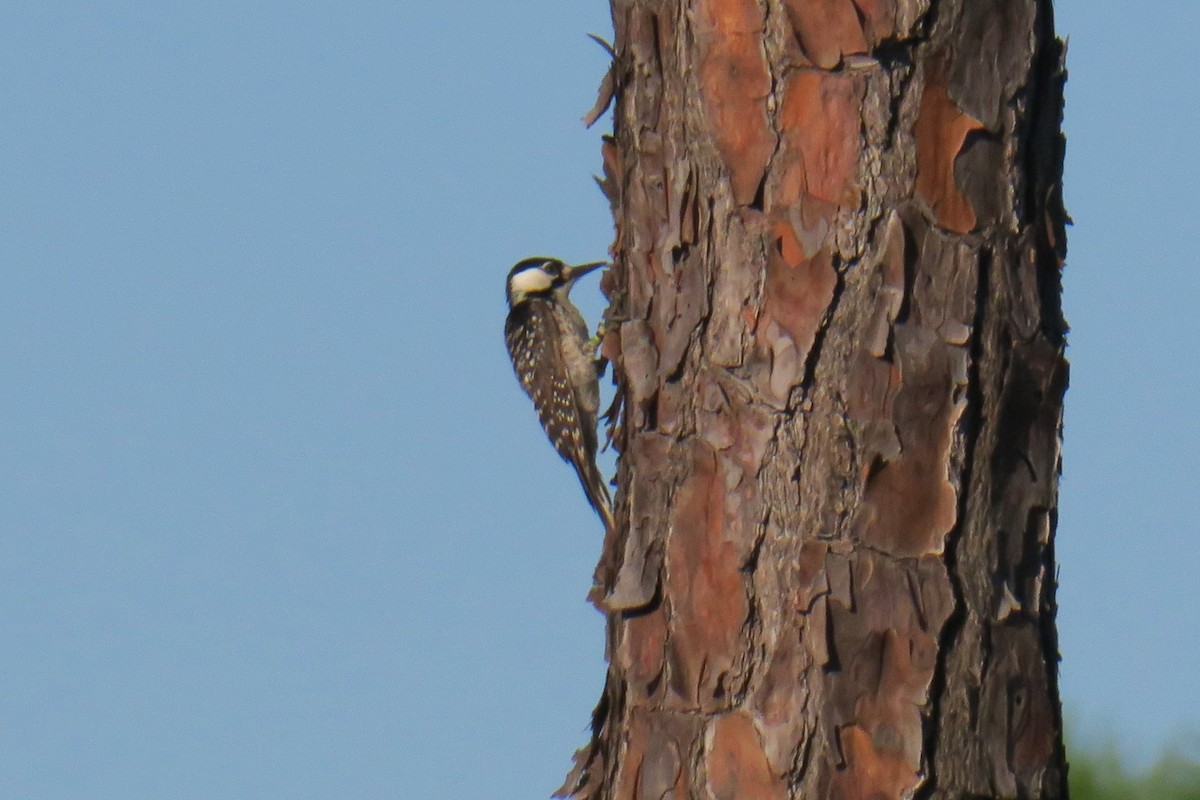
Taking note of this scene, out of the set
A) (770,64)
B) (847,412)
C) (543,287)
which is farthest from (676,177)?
(543,287)

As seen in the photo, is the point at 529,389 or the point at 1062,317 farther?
the point at 529,389

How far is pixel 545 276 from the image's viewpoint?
9.13 m

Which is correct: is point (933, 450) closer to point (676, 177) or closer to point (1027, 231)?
point (1027, 231)

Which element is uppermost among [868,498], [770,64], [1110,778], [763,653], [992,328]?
[770,64]

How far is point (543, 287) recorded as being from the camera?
9094mm

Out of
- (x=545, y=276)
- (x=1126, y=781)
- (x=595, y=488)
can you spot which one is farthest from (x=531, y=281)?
(x=1126, y=781)

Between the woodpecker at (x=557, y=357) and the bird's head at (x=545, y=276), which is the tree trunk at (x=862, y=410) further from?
the bird's head at (x=545, y=276)

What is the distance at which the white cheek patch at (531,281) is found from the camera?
9109 mm

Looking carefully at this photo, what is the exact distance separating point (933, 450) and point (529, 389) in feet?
19.9

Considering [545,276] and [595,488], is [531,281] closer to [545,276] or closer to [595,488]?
[545,276]

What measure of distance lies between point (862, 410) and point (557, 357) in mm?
5806

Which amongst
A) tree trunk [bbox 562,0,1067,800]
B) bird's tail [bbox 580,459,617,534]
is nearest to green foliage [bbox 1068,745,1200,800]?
bird's tail [bbox 580,459,617,534]

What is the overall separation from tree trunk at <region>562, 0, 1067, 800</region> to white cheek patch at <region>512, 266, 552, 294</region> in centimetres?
573

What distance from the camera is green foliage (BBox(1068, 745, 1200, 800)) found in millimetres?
10164
